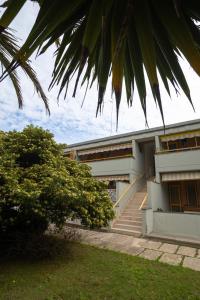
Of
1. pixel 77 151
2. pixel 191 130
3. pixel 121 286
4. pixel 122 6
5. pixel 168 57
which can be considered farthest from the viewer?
pixel 77 151

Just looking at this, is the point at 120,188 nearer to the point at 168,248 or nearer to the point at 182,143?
the point at 168,248

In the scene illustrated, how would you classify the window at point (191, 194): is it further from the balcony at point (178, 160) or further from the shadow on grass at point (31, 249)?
the shadow on grass at point (31, 249)

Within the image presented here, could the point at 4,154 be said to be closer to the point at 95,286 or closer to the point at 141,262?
the point at 95,286

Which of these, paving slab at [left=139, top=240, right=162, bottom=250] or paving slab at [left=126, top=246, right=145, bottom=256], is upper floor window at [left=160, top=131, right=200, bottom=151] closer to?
paving slab at [left=139, top=240, right=162, bottom=250]

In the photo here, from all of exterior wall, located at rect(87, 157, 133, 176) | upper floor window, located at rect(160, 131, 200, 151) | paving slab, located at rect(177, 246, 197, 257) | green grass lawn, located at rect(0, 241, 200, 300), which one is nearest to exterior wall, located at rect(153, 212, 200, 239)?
paving slab, located at rect(177, 246, 197, 257)

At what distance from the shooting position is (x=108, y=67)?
188 cm

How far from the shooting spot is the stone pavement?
897 centimetres

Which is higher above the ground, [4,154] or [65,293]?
[4,154]

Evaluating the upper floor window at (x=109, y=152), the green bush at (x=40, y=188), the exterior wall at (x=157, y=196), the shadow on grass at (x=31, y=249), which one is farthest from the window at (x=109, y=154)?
the shadow on grass at (x=31, y=249)

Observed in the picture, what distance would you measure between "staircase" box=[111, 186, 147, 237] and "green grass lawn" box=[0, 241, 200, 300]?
14.2 ft

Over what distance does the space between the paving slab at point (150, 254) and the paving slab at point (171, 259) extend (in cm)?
25

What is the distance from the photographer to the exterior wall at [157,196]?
1495cm

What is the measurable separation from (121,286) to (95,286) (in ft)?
2.37

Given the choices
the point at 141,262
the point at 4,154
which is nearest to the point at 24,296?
the point at 141,262
